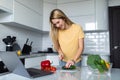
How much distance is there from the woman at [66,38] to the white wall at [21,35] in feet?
3.74

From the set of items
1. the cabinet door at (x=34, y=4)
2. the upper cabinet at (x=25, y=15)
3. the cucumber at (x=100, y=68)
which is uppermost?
the cabinet door at (x=34, y=4)

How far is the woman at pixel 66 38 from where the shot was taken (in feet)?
5.19

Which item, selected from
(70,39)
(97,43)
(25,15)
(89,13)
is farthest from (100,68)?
(97,43)

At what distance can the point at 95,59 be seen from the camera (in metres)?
1.12

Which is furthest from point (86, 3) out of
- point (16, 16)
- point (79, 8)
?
point (16, 16)

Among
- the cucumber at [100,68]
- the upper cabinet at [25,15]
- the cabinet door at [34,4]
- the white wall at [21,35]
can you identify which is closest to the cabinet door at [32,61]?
the white wall at [21,35]

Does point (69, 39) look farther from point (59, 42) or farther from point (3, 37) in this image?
point (3, 37)

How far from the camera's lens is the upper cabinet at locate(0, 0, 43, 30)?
2.35 meters

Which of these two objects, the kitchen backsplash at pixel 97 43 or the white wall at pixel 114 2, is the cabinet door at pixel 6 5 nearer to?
the kitchen backsplash at pixel 97 43

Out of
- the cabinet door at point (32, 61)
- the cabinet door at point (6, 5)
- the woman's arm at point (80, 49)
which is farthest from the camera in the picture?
the cabinet door at point (32, 61)

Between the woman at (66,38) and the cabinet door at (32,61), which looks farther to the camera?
the cabinet door at (32,61)

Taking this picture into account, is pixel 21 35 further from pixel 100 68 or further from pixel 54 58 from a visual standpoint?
pixel 100 68

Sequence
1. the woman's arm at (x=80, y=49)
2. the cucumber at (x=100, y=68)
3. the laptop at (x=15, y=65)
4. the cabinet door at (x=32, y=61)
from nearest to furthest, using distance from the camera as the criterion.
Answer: the laptop at (x=15, y=65), the cucumber at (x=100, y=68), the woman's arm at (x=80, y=49), the cabinet door at (x=32, y=61)

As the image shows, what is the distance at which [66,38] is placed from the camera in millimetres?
1661
